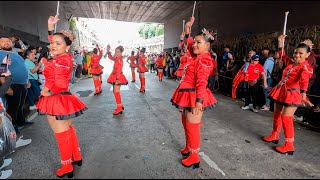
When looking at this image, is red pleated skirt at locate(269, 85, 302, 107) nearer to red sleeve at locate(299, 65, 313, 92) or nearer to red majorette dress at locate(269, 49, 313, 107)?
red majorette dress at locate(269, 49, 313, 107)

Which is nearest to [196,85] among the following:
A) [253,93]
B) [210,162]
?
[210,162]

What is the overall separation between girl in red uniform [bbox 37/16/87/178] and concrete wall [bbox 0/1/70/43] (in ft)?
23.1

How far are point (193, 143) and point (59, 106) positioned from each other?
193 cm

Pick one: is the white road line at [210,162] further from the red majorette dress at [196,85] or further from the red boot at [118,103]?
the red boot at [118,103]

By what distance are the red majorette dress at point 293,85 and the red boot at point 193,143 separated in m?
1.79

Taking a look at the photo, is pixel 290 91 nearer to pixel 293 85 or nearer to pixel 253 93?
pixel 293 85

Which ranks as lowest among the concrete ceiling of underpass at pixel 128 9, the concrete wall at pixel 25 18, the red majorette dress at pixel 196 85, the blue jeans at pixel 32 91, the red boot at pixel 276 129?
the red boot at pixel 276 129

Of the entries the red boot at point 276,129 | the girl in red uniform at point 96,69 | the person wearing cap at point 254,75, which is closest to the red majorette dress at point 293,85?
the red boot at point 276,129

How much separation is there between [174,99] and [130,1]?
13884 millimetres

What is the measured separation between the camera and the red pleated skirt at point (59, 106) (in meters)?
3.01

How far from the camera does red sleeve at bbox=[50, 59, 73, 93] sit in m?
2.94

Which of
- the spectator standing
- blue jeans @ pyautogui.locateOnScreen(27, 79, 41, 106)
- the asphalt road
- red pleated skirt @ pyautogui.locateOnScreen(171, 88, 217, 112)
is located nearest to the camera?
red pleated skirt @ pyautogui.locateOnScreen(171, 88, 217, 112)

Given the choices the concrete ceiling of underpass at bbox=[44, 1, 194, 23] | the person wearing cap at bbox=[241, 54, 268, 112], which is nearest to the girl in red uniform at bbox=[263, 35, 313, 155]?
the person wearing cap at bbox=[241, 54, 268, 112]

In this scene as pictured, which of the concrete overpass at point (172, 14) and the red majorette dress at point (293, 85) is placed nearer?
the red majorette dress at point (293, 85)
